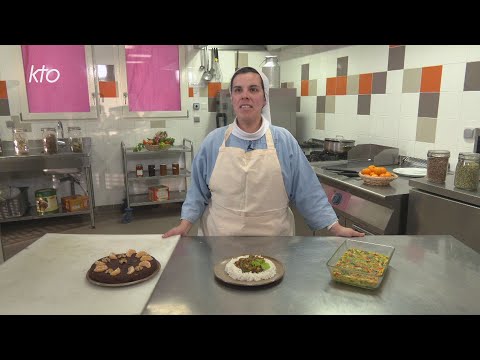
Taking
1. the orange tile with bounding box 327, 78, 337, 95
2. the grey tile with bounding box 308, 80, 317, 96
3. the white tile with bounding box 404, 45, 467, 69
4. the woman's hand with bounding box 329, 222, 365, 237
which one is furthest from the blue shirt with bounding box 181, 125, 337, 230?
the grey tile with bounding box 308, 80, 317, 96

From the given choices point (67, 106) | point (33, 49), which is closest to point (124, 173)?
point (67, 106)

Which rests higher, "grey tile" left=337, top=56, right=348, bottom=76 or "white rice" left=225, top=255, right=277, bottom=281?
"grey tile" left=337, top=56, right=348, bottom=76

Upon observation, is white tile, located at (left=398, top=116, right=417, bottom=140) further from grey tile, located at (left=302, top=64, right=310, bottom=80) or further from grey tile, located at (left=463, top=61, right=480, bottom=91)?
grey tile, located at (left=302, top=64, right=310, bottom=80)

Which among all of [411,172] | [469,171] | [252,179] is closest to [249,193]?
[252,179]

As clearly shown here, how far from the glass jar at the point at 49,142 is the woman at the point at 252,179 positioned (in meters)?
2.99

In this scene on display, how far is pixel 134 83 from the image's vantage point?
489 cm

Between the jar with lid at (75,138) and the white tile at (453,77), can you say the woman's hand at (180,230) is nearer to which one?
the white tile at (453,77)

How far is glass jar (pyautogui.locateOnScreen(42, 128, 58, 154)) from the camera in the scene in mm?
4227

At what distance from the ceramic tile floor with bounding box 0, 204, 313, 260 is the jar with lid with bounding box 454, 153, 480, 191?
2.83 meters

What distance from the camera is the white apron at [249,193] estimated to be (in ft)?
5.99

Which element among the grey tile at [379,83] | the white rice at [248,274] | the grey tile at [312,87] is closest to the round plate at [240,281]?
the white rice at [248,274]

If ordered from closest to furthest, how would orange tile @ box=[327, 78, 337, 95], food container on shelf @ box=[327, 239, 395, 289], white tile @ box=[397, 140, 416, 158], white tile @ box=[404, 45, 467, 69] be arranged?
food container on shelf @ box=[327, 239, 395, 289], white tile @ box=[404, 45, 467, 69], white tile @ box=[397, 140, 416, 158], orange tile @ box=[327, 78, 337, 95]

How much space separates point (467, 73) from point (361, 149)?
107 cm

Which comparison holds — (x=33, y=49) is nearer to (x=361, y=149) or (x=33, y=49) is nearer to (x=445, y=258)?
(x=361, y=149)
